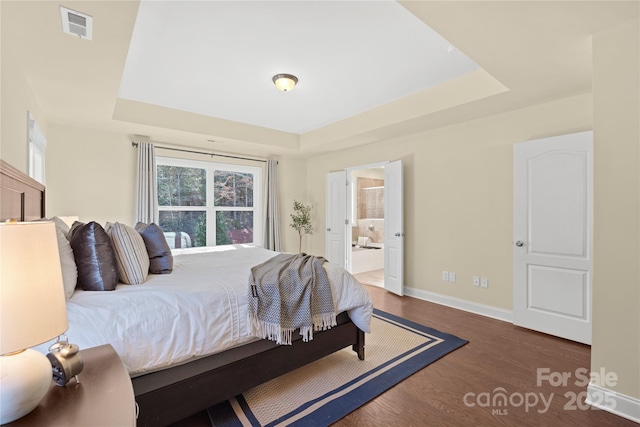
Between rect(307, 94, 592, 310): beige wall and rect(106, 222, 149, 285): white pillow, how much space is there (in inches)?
137

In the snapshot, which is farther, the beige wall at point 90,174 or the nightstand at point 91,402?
the beige wall at point 90,174

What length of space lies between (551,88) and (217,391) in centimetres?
362

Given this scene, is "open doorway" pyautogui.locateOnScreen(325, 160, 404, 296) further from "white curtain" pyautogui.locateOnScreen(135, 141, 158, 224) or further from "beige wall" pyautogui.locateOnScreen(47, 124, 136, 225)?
"beige wall" pyautogui.locateOnScreen(47, 124, 136, 225)

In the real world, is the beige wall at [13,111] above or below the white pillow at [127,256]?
above

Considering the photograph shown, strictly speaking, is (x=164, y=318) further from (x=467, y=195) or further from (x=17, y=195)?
(x=467, y=195)

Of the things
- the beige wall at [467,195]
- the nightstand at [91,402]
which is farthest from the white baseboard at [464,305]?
the nightstand at [91,402]

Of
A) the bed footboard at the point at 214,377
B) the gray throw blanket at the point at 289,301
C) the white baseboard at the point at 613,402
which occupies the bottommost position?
the white baseboard at the point at 613,402

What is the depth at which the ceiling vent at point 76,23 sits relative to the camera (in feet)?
5.48

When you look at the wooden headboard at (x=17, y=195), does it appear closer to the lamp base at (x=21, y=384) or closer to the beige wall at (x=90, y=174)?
the lamp base at (x=21, y=384)

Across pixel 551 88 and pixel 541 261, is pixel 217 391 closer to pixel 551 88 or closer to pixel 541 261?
pixel 541 261

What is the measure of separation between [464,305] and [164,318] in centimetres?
346

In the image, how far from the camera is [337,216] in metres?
5.53

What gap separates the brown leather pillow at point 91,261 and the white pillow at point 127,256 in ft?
0.45

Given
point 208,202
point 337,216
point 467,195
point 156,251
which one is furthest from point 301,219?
point 156,251
